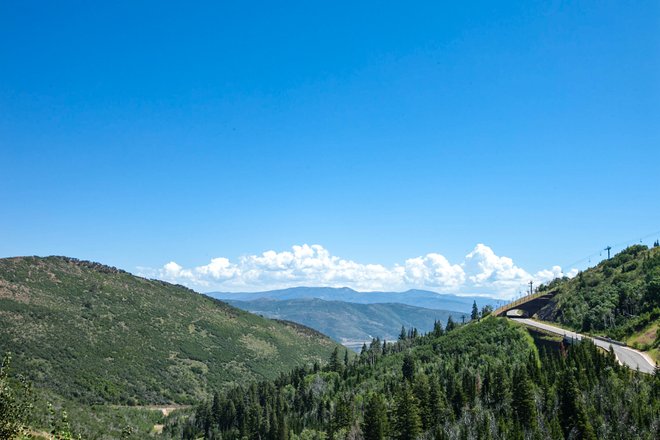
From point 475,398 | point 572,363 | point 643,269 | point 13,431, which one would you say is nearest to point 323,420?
point 475,398

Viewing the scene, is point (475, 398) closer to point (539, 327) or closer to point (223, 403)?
point (539, 327)

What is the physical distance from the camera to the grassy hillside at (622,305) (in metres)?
133

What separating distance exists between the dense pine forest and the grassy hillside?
1896 cm

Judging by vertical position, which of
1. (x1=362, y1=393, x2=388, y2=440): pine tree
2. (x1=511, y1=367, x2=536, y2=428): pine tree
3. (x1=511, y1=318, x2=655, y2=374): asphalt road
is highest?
(x1=511, y1=318, x2=655, y2=374): asphalt road

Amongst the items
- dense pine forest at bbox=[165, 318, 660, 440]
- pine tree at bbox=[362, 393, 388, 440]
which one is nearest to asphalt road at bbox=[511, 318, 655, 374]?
dense pine forest at bbox=[165, 318, 660, 440]

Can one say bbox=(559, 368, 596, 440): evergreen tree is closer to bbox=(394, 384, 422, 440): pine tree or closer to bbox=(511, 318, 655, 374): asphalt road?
bbox=(511, 318, 655, 374): asphalt road

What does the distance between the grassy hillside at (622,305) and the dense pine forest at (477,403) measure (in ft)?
62.2

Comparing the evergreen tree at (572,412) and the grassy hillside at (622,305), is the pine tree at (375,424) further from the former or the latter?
the grassy hillside at (622,305)

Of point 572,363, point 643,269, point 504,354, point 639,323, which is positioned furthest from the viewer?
point 643,269

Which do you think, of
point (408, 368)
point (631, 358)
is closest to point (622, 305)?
point (631, 358)

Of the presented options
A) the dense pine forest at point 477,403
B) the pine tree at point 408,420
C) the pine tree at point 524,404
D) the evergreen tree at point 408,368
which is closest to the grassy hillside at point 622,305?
the dense pine forest at point 477,403

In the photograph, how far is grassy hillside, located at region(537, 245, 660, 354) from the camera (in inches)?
Answer: 5221

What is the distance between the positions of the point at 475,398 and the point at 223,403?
355ft

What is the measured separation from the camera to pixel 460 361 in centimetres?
16412
